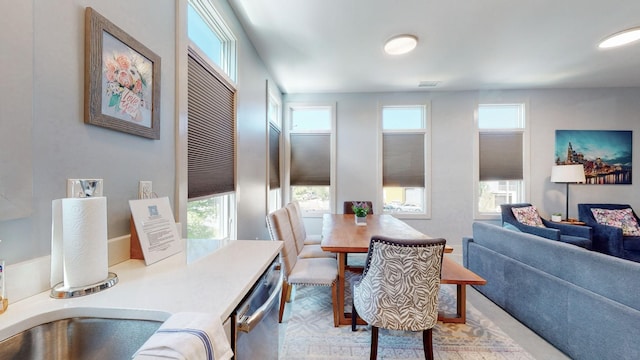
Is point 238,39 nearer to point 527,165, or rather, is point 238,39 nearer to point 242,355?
point 242,355

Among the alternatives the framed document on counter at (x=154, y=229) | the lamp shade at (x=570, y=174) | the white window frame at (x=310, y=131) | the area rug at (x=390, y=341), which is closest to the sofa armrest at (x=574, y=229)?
the lamp shade at (x=570, y=174)

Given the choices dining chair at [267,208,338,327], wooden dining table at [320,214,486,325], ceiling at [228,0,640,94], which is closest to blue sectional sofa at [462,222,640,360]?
wooden dining table at [320,214,486,325]

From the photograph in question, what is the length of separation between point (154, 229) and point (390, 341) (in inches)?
72.5

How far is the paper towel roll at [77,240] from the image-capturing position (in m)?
0.74

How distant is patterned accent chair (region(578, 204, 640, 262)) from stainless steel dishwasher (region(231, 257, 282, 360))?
445 centimetres

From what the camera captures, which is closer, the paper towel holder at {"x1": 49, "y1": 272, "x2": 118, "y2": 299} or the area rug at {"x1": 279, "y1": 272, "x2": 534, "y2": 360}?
the paper towel holder at {"x1": 49, "y1": 272, "x2": 118, "y2": 299}

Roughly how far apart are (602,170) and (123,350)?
6.39 m

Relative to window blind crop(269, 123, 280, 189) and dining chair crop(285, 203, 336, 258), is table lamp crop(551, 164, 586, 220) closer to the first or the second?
dining chair crop(285, 203, 336, 258)

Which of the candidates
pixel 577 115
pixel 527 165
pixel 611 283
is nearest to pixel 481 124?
pixel 527 165

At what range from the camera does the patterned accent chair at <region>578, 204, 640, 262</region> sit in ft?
10.3

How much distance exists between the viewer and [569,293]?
65.5 inches

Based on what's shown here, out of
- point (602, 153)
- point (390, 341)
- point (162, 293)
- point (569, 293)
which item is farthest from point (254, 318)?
point (602, 153)

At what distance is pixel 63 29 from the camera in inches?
32.2

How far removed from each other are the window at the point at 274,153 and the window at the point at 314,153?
30 centimetres
